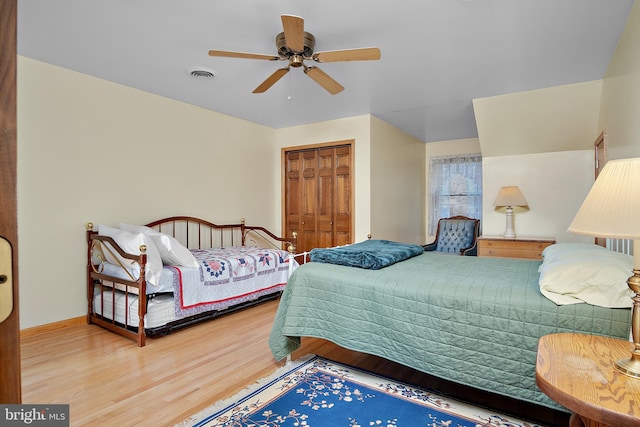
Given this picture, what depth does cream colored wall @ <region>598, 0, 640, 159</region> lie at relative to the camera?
7.02ft

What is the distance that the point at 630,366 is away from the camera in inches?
41.9

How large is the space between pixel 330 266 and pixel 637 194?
1.65 metres

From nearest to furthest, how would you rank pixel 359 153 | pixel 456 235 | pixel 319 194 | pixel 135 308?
pixel 135 308 < pixel 359 153 < pixel 319 194 < pixel 456 235

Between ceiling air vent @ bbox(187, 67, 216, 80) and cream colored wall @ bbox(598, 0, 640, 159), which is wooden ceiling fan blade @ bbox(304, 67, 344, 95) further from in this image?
cream colored wall @ bbox(598, 0, 640, 159)

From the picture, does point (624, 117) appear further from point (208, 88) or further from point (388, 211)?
point (208, 88)

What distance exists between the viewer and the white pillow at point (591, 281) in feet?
4.72

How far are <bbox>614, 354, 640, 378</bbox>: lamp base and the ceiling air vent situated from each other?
332cm

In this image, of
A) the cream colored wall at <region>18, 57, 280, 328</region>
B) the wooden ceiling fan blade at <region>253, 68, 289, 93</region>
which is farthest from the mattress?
the wooden ceiling fan blade at <region>253, 68, 289, 93</region>

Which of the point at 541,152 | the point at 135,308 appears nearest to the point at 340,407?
the point at 135,308

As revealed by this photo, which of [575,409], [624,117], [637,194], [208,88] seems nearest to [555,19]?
[624,117]

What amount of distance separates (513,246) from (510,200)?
570 mm

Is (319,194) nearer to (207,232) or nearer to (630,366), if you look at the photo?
(207,232)

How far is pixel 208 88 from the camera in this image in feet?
11.8

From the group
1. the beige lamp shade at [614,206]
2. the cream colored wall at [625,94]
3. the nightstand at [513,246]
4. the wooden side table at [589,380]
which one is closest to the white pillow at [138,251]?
the wooden side table at [589,380]
